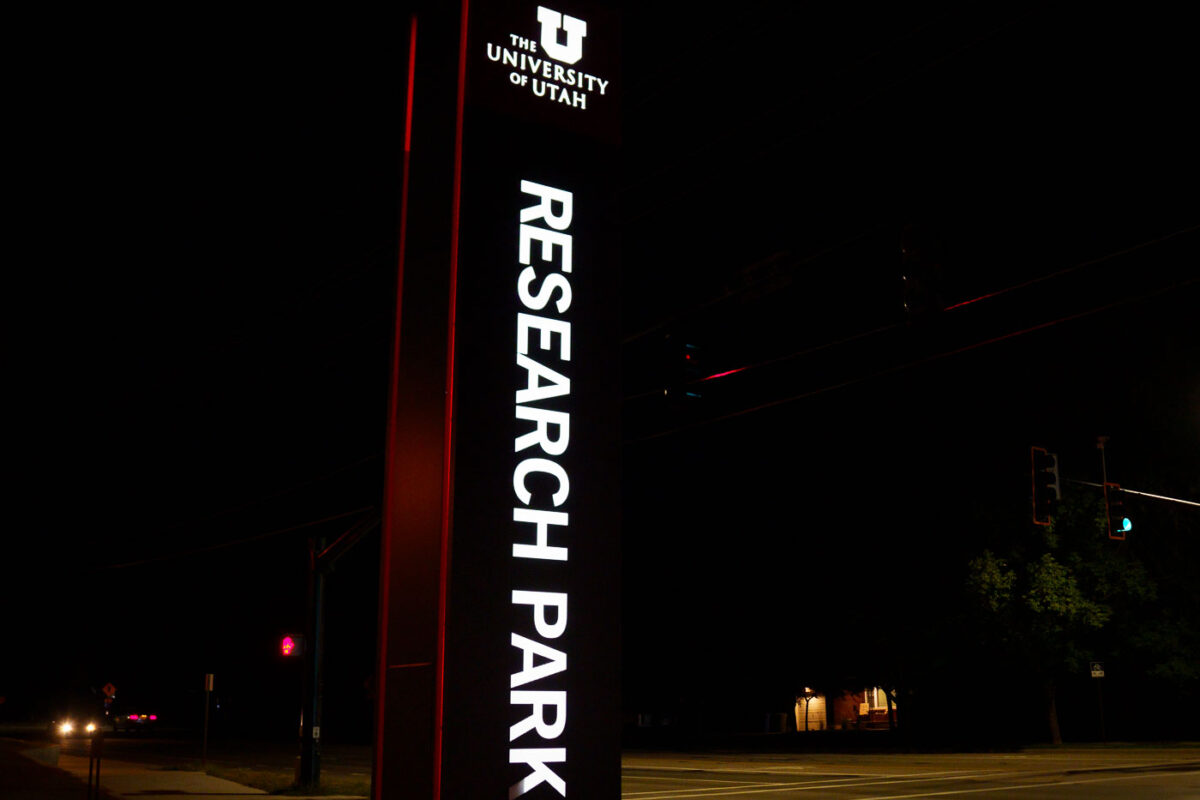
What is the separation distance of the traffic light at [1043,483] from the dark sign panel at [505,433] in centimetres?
1383

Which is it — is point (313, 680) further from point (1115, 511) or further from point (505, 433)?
point (1115, 511)

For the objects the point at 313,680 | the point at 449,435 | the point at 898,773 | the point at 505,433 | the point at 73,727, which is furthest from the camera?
the point at 73,727

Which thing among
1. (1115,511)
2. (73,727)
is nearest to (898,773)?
(1115,511)

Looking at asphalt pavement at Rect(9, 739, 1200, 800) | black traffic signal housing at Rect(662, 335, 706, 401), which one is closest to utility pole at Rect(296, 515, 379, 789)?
asphalt pavement at Rect(9, 739, 1200, 800)

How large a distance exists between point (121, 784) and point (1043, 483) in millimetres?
21549

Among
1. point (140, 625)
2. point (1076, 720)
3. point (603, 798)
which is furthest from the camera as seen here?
point (140, 625)

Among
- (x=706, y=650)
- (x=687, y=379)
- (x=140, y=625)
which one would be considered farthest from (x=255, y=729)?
(x=687, y=379)

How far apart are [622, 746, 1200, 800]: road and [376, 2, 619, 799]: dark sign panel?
40.0 feet

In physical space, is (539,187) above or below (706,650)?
above

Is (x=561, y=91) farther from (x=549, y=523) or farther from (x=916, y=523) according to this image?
(x=916, y=523)

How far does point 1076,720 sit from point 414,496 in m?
47.6

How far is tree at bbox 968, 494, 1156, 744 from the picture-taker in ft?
140

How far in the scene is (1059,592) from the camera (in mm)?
42719

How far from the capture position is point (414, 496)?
10.5m
